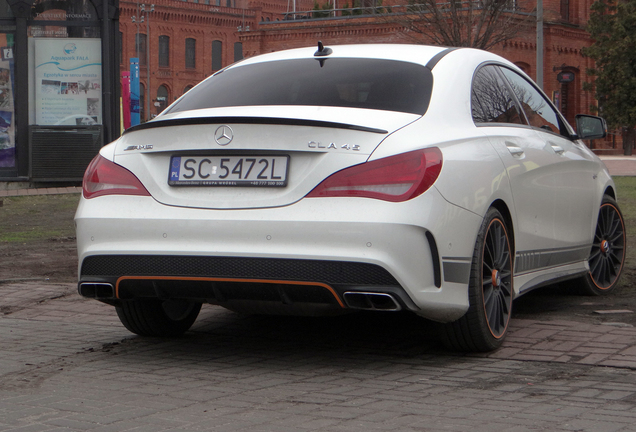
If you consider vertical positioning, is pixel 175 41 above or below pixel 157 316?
above

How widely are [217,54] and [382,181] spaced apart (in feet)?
273

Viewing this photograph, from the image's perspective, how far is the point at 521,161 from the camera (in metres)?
5.27

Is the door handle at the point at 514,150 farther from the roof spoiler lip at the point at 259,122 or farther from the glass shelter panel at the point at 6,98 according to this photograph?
the glass shelter panel at the point at 6,98

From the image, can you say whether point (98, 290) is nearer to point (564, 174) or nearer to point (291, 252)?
point (291, 252)

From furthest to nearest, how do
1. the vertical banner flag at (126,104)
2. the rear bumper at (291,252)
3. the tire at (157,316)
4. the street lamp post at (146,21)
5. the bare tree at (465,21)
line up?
1. the street lamp post at (146,21)
2. the vertical banner flag at (126,104)
3. the bare tree at (465,21)
4. the tire at (157,316)
5. the rear bumper at (291,252)

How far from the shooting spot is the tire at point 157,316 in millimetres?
5289

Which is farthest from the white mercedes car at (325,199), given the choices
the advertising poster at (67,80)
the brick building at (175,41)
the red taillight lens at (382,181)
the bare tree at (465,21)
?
the brick building at (175,41)

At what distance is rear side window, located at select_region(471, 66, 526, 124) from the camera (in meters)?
5.15

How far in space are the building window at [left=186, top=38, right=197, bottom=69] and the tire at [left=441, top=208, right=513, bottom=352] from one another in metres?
80.4

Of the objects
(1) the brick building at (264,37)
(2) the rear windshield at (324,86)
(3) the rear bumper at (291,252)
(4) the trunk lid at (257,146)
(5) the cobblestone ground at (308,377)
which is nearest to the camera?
(5) the cobblestone ground at (308,377)

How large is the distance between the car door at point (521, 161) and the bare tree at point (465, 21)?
75.3 feet

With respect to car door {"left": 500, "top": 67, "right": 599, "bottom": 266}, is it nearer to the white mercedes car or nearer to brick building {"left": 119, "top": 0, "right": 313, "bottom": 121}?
the white mercedes car

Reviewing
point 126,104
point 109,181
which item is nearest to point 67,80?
point 109,181

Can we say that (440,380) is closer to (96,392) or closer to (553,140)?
(96,392)
